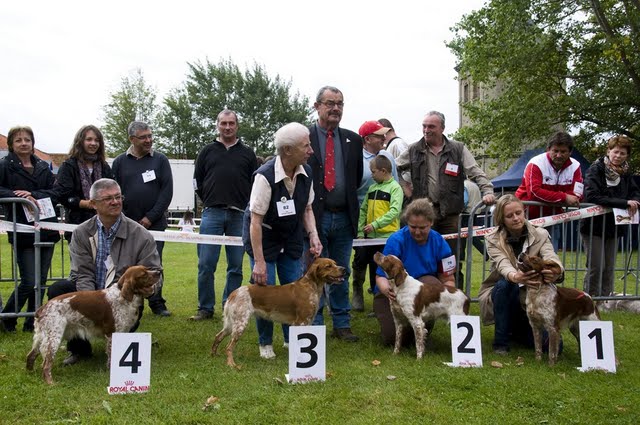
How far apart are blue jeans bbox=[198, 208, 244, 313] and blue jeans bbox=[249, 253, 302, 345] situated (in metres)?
1.15

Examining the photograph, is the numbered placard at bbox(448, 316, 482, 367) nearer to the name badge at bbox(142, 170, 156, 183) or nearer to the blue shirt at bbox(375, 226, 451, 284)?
the blue shirt at bbox(375, 226, 451, 284)

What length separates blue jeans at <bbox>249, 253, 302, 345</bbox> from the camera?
14.3 feet

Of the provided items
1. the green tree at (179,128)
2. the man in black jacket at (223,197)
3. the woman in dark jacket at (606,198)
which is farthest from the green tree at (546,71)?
the green tree at (179,128)

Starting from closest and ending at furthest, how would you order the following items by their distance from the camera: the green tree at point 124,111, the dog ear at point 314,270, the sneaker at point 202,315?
the dog ear at point 314,270
the sneaker at point 202,315
the green tree at point 124,111

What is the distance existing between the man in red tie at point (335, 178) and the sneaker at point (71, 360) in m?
1.85

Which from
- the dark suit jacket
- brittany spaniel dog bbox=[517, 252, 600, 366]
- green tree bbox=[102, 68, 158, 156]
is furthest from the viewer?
green tree bbox=[102, 68, 158, 156]

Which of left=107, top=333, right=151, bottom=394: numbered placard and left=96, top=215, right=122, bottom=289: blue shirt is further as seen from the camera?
left=96, top=215, right=122, bottom=289: blue shirt

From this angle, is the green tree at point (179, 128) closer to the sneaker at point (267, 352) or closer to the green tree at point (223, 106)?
the green tree at point (223, 106)

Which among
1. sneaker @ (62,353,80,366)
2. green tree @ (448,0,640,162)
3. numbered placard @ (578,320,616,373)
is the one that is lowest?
sneaker @ (62,353,80,366)

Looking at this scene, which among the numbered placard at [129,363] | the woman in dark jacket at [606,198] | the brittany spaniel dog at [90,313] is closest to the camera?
the numbered placard at [129,363]

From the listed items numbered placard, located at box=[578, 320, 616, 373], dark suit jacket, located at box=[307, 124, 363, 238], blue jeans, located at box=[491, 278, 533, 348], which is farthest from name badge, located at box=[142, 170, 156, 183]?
numbered placard, located at box=[578, 320, 616, 373]

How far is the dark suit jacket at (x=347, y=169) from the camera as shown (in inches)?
183

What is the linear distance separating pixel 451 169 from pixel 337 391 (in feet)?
8.87

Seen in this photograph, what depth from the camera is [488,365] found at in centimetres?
413
